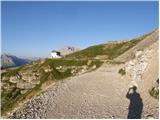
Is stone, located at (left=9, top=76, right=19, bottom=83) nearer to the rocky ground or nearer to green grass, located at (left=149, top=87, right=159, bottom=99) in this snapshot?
the rocky ground

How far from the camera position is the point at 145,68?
38594 millimetres

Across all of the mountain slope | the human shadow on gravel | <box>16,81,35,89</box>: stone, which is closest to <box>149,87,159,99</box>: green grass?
the human shadow on gravel

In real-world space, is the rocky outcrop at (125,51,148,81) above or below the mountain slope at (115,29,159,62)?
below

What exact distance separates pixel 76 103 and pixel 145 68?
11.5 m

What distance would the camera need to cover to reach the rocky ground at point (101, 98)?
93.8ft

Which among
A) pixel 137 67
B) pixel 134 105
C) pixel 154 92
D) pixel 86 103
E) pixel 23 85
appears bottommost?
pixel 23 85

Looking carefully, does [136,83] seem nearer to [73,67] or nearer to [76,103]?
[76,103]

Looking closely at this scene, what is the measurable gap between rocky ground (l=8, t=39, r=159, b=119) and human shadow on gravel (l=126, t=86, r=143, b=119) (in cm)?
33

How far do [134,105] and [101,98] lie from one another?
6.10 metres

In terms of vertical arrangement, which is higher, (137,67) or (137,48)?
(137,48)

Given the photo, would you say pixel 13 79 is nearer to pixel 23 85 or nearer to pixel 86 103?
pixel 23 85

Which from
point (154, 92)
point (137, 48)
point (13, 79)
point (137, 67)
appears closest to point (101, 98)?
point (154, 92)

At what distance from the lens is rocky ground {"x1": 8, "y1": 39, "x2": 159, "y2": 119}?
28594mm

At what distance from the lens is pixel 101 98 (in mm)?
34438
